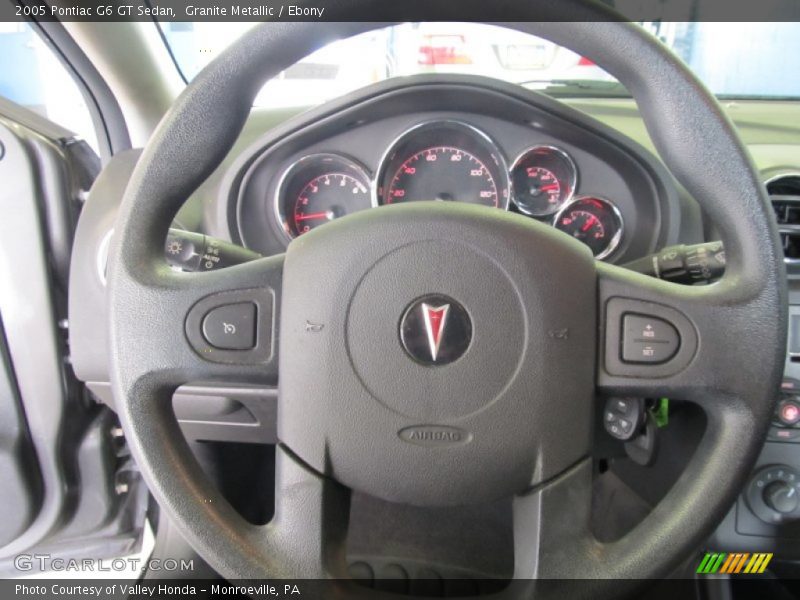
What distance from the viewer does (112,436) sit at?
4.79 feet

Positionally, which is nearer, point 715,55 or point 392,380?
point 392,380

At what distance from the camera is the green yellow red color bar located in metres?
1.29

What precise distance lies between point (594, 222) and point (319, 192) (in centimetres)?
61

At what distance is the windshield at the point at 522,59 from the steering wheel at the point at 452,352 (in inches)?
34.0

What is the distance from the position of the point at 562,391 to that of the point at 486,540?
0.70 meters

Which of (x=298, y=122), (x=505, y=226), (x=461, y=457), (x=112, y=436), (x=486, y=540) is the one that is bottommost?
(x=486, y=540)

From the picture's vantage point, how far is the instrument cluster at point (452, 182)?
1.52m

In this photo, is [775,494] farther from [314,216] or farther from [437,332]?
[314,216]

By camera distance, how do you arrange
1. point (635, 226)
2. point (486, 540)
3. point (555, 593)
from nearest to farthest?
point (555, 593)
point (486, 540)
point (635, 226)

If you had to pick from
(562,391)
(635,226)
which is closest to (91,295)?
(562,391)

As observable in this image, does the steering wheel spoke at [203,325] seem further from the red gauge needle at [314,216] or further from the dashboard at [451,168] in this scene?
the red gauge needle at [314,216]

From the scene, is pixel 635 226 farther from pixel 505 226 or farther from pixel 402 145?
pixel 505 226

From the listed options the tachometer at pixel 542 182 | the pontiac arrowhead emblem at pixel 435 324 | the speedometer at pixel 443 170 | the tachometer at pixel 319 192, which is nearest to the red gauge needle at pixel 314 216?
the tachometer at pixel 319 192

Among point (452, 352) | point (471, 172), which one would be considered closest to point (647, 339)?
point (452, 352)
